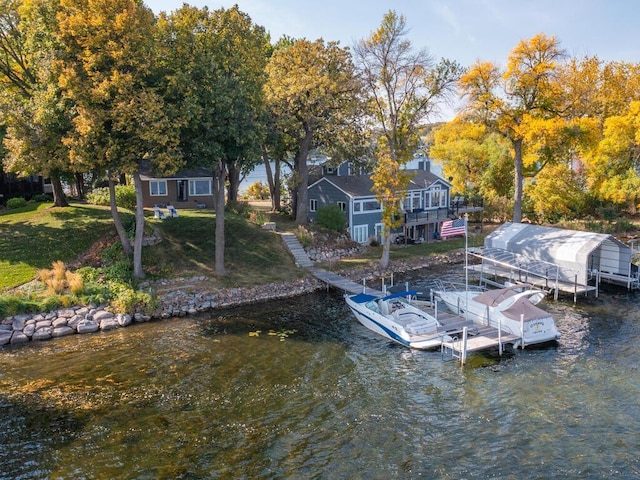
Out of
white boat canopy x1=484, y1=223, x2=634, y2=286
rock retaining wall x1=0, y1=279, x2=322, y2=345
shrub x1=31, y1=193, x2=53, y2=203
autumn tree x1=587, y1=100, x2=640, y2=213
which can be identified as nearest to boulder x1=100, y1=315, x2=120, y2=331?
rock retaining wall x1=0, y1=279, x2=322, y2=345

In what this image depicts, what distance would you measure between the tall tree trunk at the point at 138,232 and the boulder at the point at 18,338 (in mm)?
8027

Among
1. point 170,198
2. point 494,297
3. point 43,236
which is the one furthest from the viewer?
point 170,198

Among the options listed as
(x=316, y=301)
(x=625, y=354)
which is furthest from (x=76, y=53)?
(x=625, y=354)

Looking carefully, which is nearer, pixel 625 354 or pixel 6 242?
pixel 625 354

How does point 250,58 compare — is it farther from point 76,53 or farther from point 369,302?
point 369,302

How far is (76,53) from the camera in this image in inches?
1167

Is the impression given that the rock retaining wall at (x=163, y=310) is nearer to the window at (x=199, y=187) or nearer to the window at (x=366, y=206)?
the window at (x=366, y=206)

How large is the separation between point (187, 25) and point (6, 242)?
20.2 metres

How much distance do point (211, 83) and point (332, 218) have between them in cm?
1798

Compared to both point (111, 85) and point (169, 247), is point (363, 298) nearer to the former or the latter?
point (169, 247)

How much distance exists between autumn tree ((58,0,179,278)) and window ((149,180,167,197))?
18361 mm

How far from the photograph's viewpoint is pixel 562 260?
35.6 meters

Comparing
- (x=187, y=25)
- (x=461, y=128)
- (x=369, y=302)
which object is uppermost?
(x=187, y=25)

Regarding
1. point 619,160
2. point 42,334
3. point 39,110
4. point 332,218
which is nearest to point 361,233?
point 332,218
